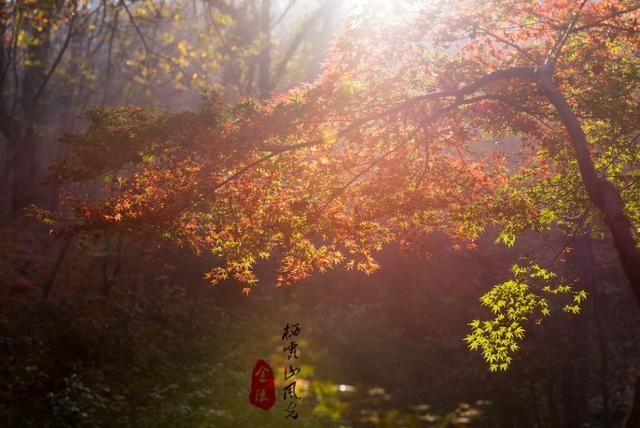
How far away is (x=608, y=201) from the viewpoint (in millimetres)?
7879

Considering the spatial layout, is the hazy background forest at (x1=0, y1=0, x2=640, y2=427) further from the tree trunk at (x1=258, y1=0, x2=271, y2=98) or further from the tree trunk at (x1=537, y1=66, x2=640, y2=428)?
the tree trunk at (x1=537, y1=66, x2=640, y2=428)

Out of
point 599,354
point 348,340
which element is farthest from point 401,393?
point 599,354

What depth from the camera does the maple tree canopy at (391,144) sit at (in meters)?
7.18

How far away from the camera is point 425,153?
8.69 metres

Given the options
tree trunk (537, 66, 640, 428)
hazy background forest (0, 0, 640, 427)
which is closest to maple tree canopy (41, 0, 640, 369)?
tree trunk (537, 66, 640, 428)

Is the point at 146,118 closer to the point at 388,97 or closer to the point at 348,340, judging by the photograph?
the point at 388,97

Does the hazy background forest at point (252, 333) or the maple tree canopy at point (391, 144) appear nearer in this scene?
the maple tree canopy at point (391, 144)

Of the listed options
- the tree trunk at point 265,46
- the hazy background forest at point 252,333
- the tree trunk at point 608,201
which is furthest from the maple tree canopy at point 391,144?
the tree trunk at point 265,46

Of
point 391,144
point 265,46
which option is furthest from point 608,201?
point 265,46

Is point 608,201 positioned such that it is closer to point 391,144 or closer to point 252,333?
point 391,144

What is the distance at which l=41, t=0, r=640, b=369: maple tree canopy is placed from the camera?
7.18 m

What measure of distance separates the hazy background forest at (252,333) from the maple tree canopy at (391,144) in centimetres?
98

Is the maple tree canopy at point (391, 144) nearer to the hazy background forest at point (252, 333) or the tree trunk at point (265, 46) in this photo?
the hazy background forest at point (252, 333)

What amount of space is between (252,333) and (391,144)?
9.59 metres
